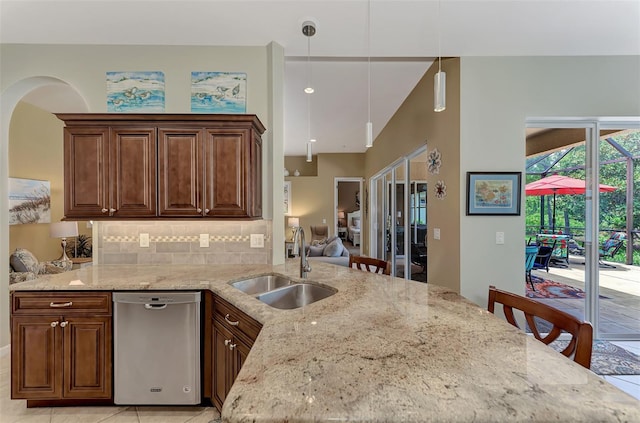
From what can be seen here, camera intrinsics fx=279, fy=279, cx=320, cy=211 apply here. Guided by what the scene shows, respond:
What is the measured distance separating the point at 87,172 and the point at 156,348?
1554 mm

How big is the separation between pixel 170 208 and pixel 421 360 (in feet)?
7.19

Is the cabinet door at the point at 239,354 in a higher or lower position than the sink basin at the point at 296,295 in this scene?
lower

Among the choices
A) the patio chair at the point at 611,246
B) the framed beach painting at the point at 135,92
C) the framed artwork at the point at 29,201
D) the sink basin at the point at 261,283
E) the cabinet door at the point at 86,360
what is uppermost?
the framed beach painting at the point at 135,92

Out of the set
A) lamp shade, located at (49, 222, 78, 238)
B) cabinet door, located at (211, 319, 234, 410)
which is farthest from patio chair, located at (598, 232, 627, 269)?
lamp shade, located at (49, 222, 78, 238)

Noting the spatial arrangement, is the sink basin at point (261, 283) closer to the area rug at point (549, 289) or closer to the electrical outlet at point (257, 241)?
the electrical outlet at point (257, 241)

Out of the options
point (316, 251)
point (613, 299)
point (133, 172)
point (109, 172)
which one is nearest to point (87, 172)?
point (109, 172)

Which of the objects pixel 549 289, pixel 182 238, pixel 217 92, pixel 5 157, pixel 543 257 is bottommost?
pixel 549 289

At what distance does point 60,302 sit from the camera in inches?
75.5

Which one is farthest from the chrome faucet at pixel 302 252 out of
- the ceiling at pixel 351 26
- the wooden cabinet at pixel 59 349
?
the ceiling at pixel 351 26

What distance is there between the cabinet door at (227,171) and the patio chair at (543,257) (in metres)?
3.26

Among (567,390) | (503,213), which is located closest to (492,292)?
(567,390)

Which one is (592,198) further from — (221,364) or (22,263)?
(22,263)

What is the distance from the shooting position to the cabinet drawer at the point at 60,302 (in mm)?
1910

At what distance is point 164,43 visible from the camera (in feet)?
8.52
